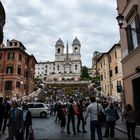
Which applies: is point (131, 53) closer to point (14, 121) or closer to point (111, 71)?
point (14, 121)

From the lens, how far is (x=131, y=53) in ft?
57.4

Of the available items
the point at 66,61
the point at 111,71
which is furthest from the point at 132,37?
the point at 66,61

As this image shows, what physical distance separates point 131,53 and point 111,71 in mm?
44405

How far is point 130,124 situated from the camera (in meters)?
10.9

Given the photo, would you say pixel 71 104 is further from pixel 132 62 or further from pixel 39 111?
pixel 39 111

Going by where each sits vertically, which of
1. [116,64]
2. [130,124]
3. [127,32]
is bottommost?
[130,124]

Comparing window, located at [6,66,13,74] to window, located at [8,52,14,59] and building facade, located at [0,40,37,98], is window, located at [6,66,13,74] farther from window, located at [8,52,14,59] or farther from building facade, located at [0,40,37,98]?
window, located at [8,52,14,59]

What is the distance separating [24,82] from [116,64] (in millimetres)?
23020

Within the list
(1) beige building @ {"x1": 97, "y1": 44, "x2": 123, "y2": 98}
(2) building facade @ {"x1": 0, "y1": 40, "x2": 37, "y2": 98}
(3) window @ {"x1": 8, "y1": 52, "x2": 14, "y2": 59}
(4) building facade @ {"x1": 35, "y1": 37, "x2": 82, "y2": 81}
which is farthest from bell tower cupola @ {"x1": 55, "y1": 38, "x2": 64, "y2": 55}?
(3) window @ {"x1": 8, "y1": 52, "x2": 14, "y2": 59}

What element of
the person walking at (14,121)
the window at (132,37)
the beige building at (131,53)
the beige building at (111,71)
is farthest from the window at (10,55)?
the person walking at (14,121)

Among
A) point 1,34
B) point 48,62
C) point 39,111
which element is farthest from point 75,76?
point 1,34

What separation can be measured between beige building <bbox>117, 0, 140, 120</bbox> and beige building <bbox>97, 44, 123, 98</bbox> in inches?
1407

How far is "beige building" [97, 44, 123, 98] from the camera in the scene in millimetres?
56438

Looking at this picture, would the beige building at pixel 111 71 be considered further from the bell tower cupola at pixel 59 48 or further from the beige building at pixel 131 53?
the bell tower cupola at pixel 59 48
